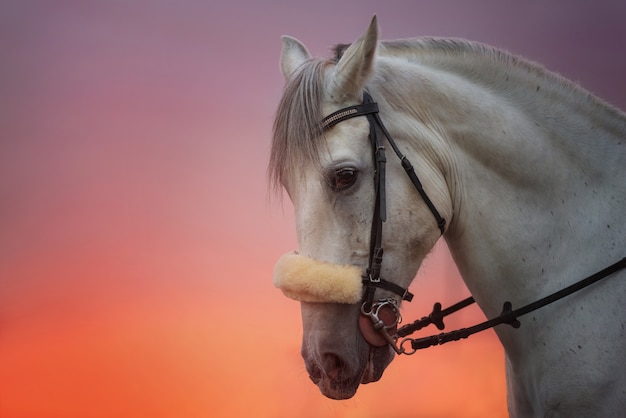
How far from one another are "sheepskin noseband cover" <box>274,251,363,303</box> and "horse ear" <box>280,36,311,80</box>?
0.95m

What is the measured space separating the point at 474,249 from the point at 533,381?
1.82 ft

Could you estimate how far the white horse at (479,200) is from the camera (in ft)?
7.18

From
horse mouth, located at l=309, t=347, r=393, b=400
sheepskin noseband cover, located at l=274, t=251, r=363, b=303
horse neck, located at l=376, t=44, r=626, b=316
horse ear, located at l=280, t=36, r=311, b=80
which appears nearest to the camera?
sheepskin noseband cover, located at l=274, t=251, r=363, b=303

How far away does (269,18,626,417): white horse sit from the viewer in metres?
2.19

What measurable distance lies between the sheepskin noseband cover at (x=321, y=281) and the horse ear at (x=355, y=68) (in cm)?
66

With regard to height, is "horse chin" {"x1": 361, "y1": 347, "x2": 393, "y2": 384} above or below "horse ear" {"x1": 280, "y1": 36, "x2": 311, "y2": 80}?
below

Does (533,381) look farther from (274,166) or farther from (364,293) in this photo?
(274,166)

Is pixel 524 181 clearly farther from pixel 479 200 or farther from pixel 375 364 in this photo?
pixel 375 364

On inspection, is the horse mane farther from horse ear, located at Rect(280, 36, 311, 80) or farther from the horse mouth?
the horse mouth

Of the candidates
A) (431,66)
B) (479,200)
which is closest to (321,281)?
(479,200)

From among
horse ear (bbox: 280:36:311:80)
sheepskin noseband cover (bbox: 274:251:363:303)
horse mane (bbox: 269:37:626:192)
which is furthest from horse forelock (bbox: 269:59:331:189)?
sheepskin noseband cover (bbox: 274:251:363:303)

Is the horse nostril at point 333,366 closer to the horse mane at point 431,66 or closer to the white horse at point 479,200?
the white horse at point 479,200

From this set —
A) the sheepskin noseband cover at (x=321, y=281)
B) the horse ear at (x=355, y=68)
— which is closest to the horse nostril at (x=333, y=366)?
the sheepskin noseband cover at (x=321, y=281)

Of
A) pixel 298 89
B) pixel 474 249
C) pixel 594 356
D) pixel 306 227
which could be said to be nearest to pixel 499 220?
pixel 474 249
